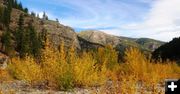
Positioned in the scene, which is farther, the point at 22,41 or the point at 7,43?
the point at 7,43

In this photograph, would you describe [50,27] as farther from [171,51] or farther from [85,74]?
[85,74]

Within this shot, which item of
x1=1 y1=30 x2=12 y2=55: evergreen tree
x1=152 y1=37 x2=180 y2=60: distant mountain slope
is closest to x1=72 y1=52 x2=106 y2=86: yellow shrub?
x1=152 y1=37 x2=180 y2=60: distant mountain slope

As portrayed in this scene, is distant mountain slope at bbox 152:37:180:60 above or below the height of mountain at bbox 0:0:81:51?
below

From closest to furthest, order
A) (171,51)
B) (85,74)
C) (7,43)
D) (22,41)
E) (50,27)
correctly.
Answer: (85,74) < (171,51) < (22,41) < (7,43) < (50,27)

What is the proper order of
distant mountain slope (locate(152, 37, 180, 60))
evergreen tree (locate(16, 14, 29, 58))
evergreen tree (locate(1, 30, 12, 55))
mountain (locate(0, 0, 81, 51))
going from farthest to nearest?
1. mountain (locate(0, 0, 81, 51))
2. evergreen tree (locate(1, 30, 12, 55))
3. evergreen tree (locate(16, 14, 29, 58))
4. distant mountain slope (locate(152, 37, 180, 60))

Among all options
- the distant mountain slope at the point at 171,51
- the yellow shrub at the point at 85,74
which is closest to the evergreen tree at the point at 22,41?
the distant mountain slope at the point at 171,51

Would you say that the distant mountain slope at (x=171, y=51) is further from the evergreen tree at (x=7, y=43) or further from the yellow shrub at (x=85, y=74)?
the yellow shrub at (x=85, y=74)

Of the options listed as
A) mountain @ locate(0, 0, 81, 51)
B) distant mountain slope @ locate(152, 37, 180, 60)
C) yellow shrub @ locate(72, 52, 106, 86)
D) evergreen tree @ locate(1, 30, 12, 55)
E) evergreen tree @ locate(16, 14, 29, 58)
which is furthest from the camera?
mountain @ locate(0, 0, 81, 51)

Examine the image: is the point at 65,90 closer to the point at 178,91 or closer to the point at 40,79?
the point at 40,79

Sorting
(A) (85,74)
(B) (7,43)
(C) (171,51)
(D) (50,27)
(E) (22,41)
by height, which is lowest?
(A) (85,74)

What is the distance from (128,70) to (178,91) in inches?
824

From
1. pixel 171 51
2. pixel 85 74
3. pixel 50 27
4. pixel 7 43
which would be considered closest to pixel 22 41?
pixel 7 43

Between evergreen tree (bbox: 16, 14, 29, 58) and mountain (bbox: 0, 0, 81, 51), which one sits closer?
evergreen tree (bbox: 16, 14, 29, 58)

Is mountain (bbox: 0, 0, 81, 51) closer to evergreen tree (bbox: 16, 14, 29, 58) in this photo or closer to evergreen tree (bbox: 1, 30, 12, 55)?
evergreen tree (bbox: 16, 14, 29, 58)
